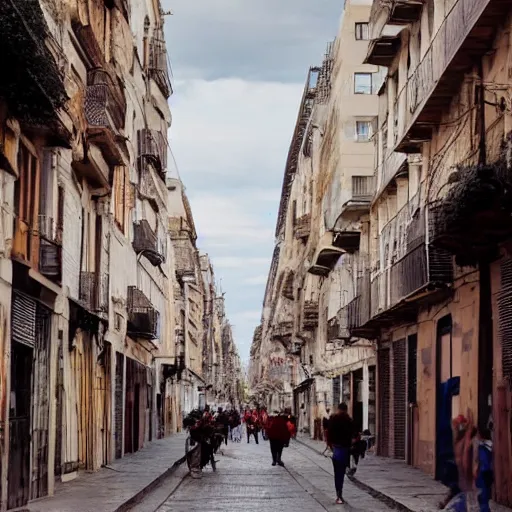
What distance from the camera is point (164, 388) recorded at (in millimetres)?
58594

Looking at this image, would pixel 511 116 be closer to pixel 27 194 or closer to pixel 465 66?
pixel 465 66

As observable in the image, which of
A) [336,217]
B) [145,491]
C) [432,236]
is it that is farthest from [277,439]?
[336,217]

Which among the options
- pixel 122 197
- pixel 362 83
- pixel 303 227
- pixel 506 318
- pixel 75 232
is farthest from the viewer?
pixel 303 227

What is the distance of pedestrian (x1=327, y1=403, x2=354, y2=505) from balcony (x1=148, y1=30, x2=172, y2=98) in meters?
24.2

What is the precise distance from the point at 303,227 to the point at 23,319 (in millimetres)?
45587

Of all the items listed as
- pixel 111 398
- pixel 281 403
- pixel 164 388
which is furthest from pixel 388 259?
pixel 281 403

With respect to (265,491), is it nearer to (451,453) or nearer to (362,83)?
(451,453)

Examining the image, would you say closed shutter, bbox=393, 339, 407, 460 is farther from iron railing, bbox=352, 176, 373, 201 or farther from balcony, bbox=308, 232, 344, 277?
balcony, bbox=308, 232, 344, 277

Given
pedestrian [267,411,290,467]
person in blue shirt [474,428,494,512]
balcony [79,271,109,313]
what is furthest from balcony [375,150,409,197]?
person in blue shirt [474,428,494,512]

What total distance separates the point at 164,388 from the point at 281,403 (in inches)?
1758

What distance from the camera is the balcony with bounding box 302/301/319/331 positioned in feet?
194

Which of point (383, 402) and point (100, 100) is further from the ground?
point (100, 100)

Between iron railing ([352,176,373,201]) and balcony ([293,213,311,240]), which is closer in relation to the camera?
iron railing ([352,176,373,201])

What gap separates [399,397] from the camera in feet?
106
